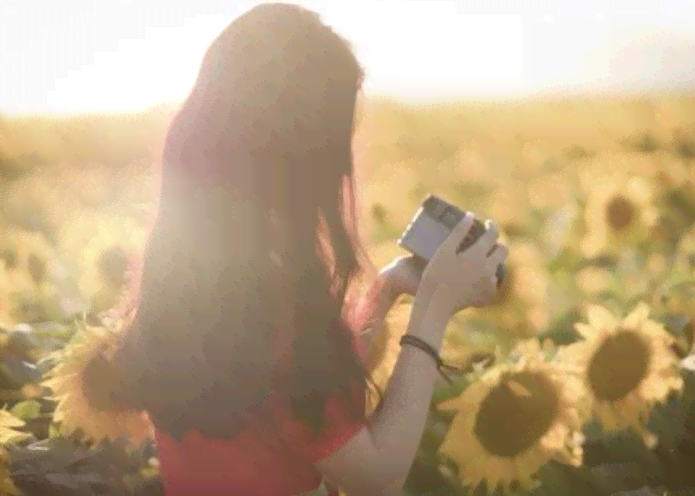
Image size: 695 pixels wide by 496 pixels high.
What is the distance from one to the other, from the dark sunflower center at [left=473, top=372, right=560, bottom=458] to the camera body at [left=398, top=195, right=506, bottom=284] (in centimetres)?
26

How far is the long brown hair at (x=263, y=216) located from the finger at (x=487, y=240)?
129mm

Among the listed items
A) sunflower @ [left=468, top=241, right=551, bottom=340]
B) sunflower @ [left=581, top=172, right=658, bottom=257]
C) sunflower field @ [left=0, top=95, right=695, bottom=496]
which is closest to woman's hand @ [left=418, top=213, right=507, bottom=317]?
→ sunflower field @ [left=0, top=95, right=695, bottom=496]

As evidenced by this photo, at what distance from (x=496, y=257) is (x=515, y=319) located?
21.4 inches

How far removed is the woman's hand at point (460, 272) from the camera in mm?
991

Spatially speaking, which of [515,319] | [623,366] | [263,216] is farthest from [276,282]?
[515,319]

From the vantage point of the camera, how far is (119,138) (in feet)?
13.4

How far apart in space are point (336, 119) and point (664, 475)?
0.51 metres

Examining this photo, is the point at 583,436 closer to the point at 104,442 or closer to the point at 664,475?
the point at 664,475

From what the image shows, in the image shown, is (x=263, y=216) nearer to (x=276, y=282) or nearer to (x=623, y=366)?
(x=276, y=282)

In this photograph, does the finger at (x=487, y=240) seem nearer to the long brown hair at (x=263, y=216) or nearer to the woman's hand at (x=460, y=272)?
the woman's hand at (x=460, y=272)

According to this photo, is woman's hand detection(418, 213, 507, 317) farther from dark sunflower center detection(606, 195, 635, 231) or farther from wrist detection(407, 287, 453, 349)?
dark sunflower center detection(606, 195, 635, 231)

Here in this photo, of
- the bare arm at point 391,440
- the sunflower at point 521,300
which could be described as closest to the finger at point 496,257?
the bare arm at point 391,440

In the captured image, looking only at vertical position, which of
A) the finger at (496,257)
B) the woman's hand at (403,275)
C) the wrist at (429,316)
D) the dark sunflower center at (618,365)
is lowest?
the dark sunflower center at (618,365)

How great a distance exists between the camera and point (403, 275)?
3.78ft
